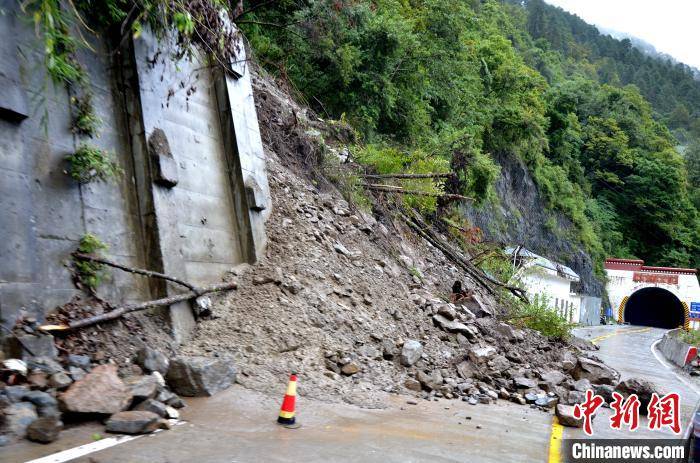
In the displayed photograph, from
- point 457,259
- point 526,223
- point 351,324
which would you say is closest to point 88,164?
point 351,324

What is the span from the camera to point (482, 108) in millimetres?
30281

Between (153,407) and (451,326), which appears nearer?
(153,407)

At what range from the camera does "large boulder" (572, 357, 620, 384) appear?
384 inches

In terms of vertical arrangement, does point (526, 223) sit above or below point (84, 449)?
above

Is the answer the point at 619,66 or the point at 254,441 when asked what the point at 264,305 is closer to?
the point at 254,441

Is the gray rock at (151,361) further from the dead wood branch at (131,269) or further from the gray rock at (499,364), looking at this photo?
the gray rock at (499,364)

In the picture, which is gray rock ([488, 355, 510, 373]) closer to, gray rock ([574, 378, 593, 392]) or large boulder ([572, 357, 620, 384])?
gray rock ([574, 378, 593, 392])

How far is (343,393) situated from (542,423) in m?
2.60

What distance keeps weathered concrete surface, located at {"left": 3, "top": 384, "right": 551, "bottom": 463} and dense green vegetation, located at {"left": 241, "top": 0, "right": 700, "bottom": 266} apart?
7716 mm

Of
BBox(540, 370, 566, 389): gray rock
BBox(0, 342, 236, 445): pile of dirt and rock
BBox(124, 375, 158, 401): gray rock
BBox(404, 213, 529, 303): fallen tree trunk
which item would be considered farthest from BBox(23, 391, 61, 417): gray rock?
BBox(404, 213, 529, 303): fallen tree trunk

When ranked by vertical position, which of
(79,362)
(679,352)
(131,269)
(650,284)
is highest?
(131,269)

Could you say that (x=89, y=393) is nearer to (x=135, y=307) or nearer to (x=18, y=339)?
(x=18, y=339)

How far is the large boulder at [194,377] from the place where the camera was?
620cm

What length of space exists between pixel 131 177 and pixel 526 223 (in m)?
35.5
